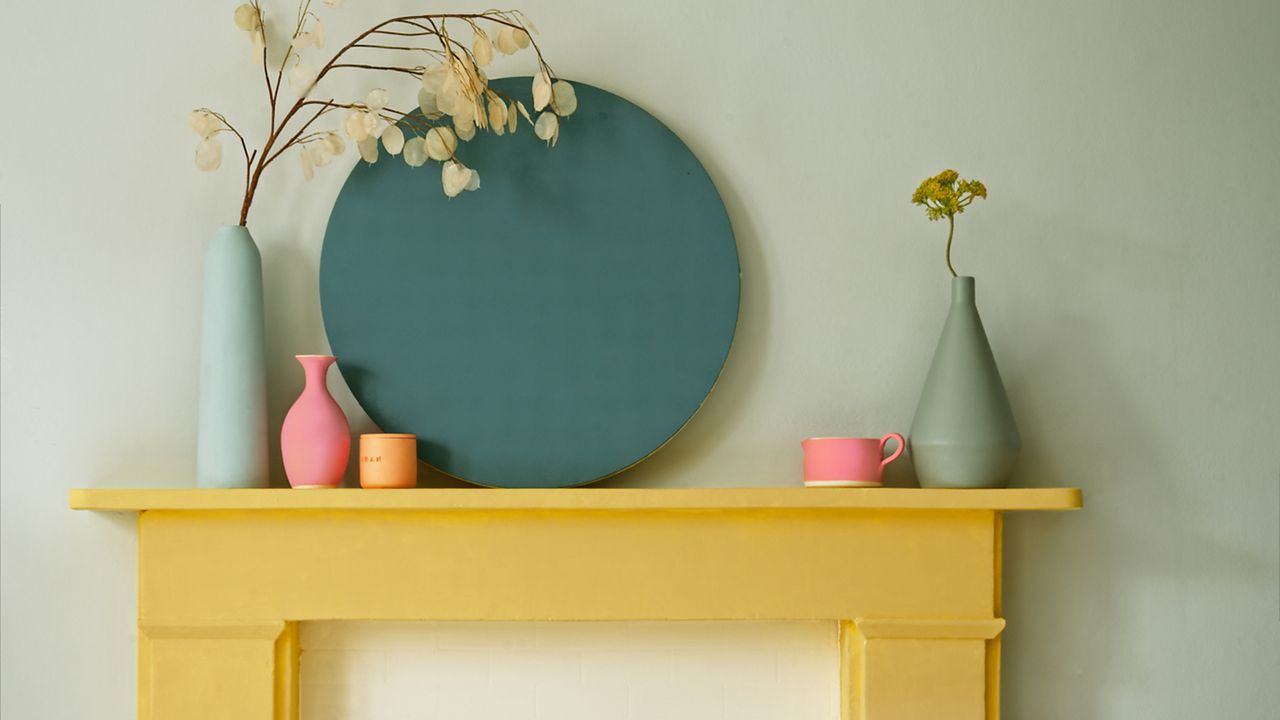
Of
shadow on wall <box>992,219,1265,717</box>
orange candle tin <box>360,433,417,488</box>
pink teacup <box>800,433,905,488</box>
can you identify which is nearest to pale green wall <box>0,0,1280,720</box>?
shadow on wall <box>992,219,1265,717</box>

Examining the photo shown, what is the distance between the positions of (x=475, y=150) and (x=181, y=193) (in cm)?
47

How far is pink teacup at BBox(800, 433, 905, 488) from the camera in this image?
1436 mm

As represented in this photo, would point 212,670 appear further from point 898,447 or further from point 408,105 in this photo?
point 898,447

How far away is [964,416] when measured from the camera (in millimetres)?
1429

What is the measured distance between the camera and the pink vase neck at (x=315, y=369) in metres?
1.43

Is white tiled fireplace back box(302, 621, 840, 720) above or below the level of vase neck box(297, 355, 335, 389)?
below

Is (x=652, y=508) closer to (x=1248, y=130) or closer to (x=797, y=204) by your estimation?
(x=797, y=204)

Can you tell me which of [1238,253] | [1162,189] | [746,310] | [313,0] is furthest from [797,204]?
[313,0]

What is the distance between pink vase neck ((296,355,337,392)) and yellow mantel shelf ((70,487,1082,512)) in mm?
164

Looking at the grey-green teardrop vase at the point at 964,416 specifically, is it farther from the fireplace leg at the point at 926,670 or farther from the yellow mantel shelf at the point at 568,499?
the fireplace leg at the point at 926,670

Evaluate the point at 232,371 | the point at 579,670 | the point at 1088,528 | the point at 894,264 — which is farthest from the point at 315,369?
the point at 1088,528

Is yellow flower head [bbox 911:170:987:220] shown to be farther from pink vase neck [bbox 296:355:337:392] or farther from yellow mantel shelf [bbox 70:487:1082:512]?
pink vase neck [bbox 296:355:337:392]

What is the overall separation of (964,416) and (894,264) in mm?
284

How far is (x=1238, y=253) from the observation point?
5.23 ft
